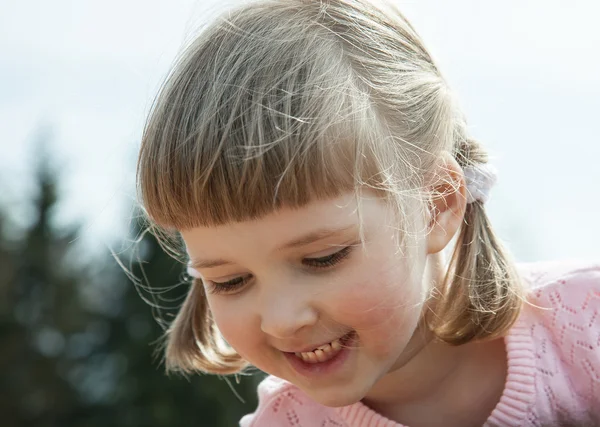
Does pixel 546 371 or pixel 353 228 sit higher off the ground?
pixel 353 228

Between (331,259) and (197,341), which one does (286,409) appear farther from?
(331,259)

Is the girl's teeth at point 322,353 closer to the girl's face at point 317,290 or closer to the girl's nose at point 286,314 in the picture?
the girl's face at point 317,290

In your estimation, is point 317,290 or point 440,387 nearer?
point 317,290

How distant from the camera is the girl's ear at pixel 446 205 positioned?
78.5 inches

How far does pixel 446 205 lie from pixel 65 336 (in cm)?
769

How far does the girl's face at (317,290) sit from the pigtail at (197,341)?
1.72 feet

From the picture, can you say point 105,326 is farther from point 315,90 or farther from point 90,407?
point 315,90

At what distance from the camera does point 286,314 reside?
1.73 m

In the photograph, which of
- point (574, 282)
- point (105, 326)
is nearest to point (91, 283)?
point (105, 326)

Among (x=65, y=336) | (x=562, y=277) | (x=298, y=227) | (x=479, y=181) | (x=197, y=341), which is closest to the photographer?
(x=298, y=227)

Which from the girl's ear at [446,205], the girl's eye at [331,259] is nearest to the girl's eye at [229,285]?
the girl's eye at [331,259]

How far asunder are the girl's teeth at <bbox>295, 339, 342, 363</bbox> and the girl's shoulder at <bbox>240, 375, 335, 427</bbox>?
48 cm

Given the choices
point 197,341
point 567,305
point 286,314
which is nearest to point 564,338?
point 567,305

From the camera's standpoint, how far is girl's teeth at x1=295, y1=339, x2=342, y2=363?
6.02ft
